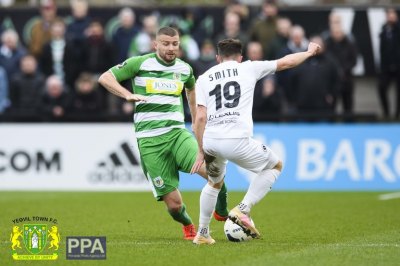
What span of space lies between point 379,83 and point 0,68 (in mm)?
8898

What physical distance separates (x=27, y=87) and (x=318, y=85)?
21.3 ft

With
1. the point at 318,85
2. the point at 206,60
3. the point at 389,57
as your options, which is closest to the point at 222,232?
the point at 206,60

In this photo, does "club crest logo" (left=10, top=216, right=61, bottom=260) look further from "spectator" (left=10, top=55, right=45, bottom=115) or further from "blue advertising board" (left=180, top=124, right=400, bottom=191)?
"spectator" (left=10, top=55, right=45, bottom=115)

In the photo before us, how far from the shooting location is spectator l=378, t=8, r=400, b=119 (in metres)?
23.4

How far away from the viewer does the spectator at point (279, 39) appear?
22.9 metres

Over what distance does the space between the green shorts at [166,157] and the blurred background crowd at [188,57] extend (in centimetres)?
908

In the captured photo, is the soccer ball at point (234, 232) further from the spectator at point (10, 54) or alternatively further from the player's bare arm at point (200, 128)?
the spectator at point (10, 54)

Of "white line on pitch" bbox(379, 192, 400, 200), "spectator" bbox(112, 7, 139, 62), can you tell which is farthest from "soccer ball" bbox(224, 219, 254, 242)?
"spectator" bbox(112, 7, 139, 62)

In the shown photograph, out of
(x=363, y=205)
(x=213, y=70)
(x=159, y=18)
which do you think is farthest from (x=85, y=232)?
(x=159, y=18)

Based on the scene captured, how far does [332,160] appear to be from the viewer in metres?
21.2

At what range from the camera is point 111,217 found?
51.5 ft

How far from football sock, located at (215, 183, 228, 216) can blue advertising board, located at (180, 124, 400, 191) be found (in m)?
8.00

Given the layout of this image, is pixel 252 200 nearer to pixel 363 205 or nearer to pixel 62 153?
pixel 363 205

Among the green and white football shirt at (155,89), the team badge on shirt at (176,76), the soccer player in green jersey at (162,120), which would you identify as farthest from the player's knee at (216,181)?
the team badge on shirt at (176,76)
